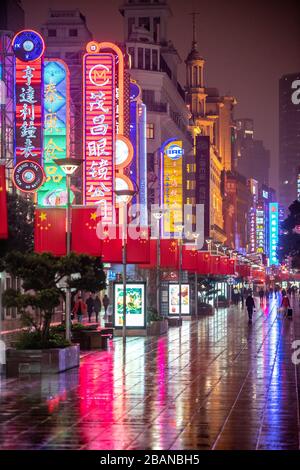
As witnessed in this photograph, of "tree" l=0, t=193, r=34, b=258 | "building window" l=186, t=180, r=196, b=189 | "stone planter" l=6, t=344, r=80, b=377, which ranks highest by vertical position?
"building window" l=186, t=180, r=196, b=189

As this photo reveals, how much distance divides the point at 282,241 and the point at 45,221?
3106 inches

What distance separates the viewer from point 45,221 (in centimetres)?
3338

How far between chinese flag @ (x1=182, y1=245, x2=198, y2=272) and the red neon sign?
1594 centimetres

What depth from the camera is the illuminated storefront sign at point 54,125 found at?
51781 mm

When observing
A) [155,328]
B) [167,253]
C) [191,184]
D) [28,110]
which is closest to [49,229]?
[155,328]

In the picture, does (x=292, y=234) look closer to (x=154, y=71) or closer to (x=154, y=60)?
(x=154, y=71)

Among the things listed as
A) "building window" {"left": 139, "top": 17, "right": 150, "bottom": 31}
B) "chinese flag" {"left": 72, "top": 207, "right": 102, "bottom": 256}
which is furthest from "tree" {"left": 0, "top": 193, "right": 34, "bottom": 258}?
"building window" {"left": 139, "top": 17, "right": 150, "bottom": 31}

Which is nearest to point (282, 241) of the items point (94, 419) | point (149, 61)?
point (149, 61)

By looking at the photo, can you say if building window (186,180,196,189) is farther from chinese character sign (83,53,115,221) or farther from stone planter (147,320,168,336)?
stone planter (147,320,168,336)

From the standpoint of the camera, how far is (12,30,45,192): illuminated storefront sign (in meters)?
47.1

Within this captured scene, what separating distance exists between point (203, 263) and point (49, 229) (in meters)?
35.0

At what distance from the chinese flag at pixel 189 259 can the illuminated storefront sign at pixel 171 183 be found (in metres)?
26.6

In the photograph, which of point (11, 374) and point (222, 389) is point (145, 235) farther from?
point (222, 389)

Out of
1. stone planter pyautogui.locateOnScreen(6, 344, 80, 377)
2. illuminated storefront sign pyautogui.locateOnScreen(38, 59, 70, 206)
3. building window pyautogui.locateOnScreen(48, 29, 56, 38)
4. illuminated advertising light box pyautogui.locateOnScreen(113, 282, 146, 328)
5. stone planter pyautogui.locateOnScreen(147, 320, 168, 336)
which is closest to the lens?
stone planter pyautogui.locateOnScreen(6, 344, 80, 377)
